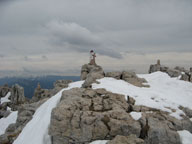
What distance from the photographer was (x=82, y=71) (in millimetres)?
44625

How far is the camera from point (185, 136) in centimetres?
1537

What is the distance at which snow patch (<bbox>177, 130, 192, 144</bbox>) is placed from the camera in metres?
14.7

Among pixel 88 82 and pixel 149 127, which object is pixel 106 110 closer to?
pixel 149 127

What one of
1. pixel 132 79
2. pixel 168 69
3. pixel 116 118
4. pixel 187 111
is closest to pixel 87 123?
pixel 116 118

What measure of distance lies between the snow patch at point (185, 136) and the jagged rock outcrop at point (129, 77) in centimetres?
1338

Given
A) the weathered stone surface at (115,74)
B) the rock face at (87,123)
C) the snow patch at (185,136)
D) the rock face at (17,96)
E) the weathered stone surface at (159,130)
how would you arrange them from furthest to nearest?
the rock face at (17,96), the weathered stone surface at (115,74), the rock face at (87,123), the weathered stone surface at (159,130), the snow patch at (185,136)

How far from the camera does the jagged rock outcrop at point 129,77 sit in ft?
98.0

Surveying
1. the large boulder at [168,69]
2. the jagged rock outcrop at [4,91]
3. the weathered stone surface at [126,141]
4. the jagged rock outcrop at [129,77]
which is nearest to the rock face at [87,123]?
the weathered stone surface at [126,141]

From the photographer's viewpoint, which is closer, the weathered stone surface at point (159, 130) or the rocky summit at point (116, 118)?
the weathered stone surface at point (159, 130)

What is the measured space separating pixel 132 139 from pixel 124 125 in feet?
6.25

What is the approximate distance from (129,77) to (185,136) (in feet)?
57.4

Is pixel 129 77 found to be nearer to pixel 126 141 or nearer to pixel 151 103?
pixel 151 103

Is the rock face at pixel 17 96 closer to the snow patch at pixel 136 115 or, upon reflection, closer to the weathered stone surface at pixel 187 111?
the snow patch at pixel 136 115

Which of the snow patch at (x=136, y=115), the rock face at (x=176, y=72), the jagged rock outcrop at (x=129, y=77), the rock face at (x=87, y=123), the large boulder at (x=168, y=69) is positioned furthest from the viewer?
the large boulder at (x=168, y=69)
